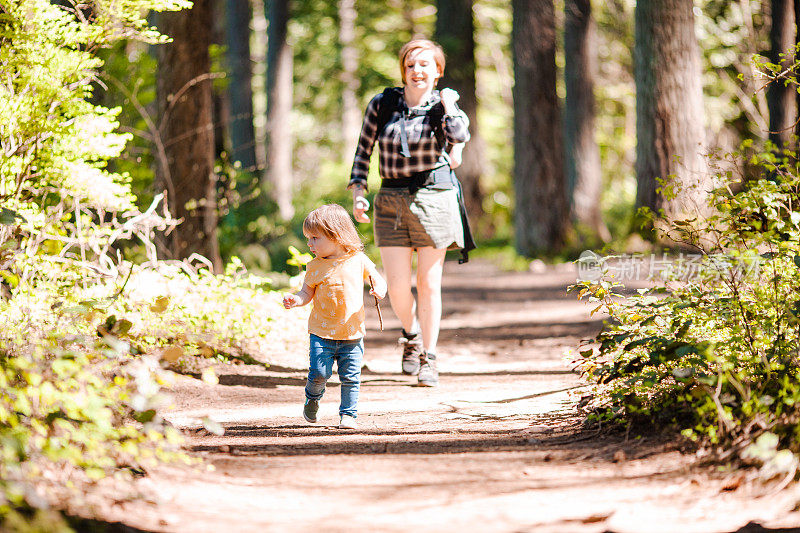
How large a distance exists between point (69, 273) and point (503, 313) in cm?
619

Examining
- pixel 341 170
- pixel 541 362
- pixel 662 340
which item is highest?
pixel 341 170

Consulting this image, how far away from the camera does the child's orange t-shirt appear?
4719 mm

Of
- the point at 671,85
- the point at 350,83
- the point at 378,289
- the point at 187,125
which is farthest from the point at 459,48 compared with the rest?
the point at 378,289

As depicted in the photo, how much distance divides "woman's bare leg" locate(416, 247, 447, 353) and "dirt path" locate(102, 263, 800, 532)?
1.22 ft

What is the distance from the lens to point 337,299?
4.73 meters

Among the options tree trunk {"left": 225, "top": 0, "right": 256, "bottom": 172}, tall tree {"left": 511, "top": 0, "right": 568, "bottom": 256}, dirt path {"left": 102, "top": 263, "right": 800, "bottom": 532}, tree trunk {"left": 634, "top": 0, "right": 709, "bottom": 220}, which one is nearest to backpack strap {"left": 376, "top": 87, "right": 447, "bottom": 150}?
dirt path {"left": 102, "top": 263, "right": 800, "bottom": 532}

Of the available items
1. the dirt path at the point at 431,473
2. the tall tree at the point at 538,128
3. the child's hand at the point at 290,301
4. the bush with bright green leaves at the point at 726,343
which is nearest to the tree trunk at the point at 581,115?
the tall tree at the point at 538,128

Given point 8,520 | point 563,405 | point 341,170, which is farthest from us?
point 341,170

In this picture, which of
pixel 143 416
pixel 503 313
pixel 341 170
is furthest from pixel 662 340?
pixel 341 170

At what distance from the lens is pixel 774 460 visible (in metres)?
3.36

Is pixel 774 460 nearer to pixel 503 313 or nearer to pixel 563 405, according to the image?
pixel 563 405

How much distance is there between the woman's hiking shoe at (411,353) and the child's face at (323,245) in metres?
1.76

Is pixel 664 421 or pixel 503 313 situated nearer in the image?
pixel 664 421

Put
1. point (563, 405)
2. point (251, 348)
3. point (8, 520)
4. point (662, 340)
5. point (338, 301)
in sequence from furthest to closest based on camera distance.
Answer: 1. point (251, 348)
2. point (563, 405)
3. point (338, 301)
4. point (662, 340)
5. point (8, 520)
